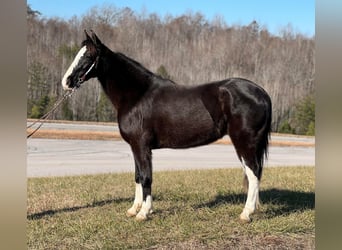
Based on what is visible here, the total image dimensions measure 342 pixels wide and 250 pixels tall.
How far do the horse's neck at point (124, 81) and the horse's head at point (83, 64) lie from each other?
0.30 m

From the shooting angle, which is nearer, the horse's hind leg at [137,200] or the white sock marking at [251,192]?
the white sock marking at [251,192]

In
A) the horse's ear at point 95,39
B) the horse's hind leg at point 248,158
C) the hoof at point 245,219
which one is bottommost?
the hoof at point 245,219

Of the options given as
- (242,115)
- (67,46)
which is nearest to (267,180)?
(242,115)

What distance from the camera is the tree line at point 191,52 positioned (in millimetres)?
4766

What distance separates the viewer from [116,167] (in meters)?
8.90

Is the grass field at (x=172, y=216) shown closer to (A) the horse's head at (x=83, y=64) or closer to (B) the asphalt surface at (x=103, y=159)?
(B) the asphalt surface at (x=103, y=159)

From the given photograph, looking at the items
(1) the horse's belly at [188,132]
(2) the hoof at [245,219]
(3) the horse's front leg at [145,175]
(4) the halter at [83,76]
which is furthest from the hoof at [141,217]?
(4) the halter at [83,76]

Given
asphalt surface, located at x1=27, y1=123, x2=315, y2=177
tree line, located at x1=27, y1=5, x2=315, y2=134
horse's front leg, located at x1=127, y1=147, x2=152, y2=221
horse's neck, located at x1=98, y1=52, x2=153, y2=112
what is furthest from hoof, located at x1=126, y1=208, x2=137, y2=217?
asphalt surface, located at x1=27, y1=123, x2=315, y2=177

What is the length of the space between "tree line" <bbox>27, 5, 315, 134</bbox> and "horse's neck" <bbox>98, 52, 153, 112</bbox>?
63 cm

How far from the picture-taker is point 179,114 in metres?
4.31

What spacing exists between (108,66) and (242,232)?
2.34m

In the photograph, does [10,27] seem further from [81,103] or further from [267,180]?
Answer: [267,180]

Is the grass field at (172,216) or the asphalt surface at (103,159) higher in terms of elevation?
the asphalt surface at (103,159)

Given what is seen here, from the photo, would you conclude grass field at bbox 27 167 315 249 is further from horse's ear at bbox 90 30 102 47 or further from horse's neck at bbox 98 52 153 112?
horse's ear at bbox 90 30 102 47
